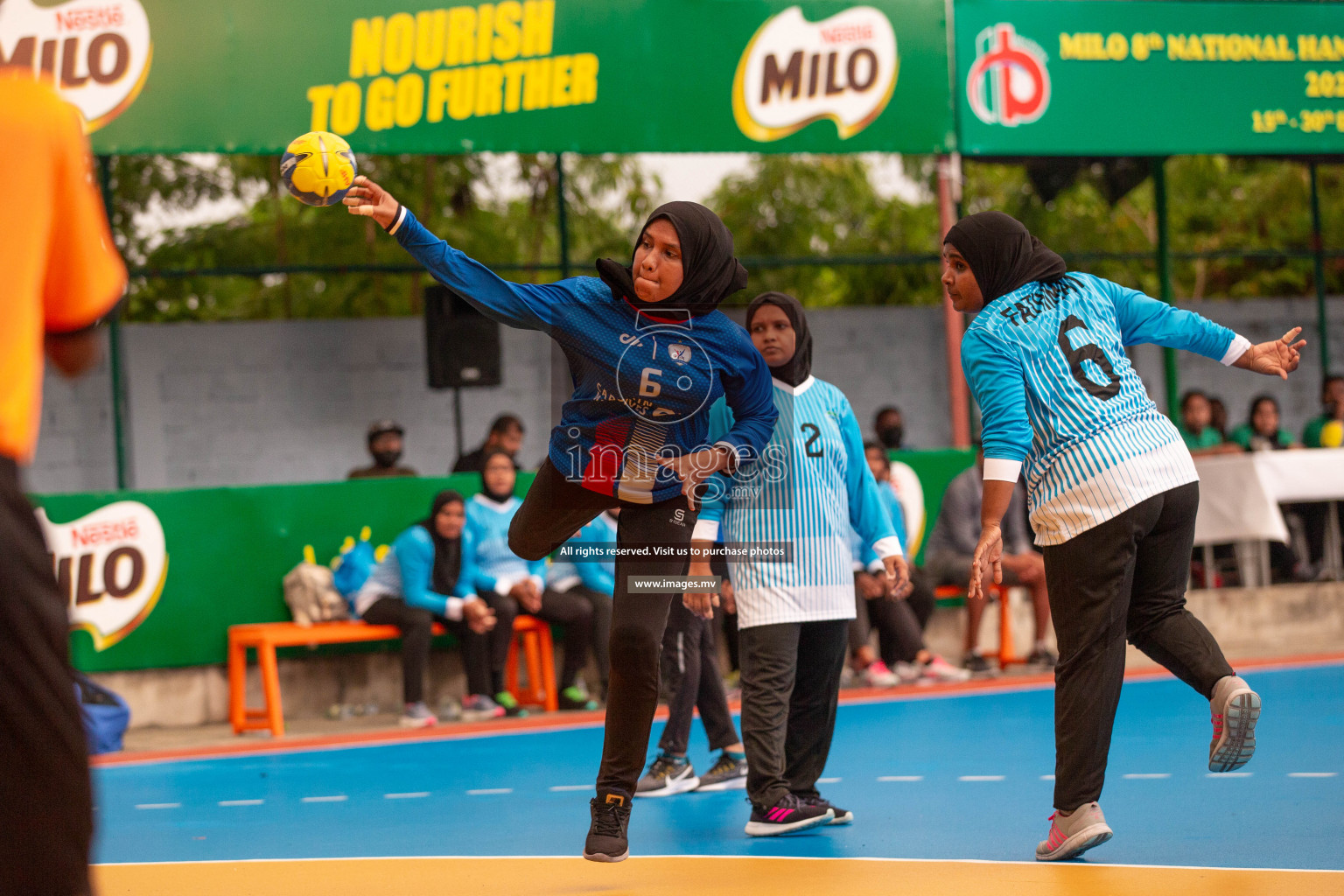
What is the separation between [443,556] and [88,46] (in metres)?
4.19

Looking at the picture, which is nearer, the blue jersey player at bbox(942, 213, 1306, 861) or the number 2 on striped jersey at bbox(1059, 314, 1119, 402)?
the blue jersey player at bbox(942, 213, 1306, 861)

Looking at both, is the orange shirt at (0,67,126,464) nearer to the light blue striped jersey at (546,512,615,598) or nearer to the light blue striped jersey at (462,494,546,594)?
the light blue striped jersey at (462,494,546,594)

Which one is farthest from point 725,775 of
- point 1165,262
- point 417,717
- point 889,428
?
point 1165,262

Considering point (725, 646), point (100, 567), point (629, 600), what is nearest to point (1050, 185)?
point (725, 646)

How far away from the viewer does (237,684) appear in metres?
9.84

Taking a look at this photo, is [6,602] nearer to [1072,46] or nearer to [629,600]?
[629,600]

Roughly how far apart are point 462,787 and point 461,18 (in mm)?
6228

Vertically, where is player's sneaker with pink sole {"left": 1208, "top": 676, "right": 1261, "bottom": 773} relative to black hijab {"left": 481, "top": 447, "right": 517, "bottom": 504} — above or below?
below

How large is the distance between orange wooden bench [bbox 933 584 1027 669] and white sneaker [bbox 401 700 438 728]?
12.3 feet

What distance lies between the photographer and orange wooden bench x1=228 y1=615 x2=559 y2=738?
9.59 metres

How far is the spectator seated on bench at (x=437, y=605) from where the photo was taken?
31.8 feet

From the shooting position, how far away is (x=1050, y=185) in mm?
15031

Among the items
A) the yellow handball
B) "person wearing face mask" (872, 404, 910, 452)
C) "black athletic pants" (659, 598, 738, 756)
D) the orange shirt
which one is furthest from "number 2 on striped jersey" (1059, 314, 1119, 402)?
"person wearing face mask" (872, 404, 910, 452)

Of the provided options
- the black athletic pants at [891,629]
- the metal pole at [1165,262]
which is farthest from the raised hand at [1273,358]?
the metal pole at [1165,262]
